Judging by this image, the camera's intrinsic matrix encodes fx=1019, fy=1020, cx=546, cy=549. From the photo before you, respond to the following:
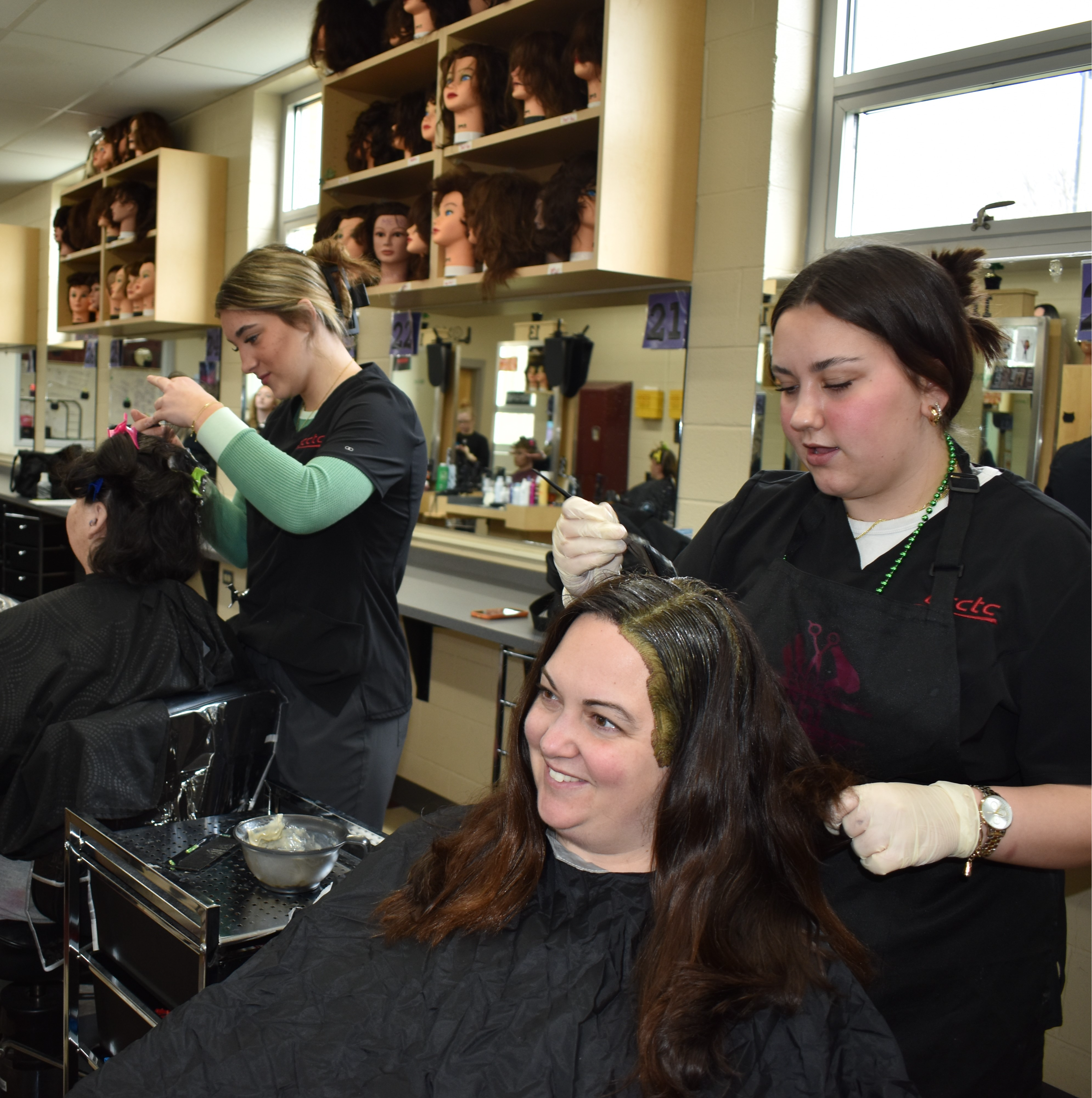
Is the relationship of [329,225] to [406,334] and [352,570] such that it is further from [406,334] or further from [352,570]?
[352,570]

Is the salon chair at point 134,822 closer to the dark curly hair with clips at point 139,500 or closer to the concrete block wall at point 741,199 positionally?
the dark curly hair with clips at point 139,500

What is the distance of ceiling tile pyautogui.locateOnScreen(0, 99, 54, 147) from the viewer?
5.39 m

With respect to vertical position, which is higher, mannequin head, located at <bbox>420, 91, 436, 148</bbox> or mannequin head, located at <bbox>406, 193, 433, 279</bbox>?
mannequin head, located at <bbox>420, 91, 436, 148</bbox>

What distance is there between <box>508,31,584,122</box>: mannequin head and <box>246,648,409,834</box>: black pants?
184 cm

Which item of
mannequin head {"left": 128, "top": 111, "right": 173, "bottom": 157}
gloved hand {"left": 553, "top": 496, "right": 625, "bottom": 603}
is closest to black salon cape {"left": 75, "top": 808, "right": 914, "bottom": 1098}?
gloved hand {"left": 553, "top": 496, "right": 625, "bottom": 603}

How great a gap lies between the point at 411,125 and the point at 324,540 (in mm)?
2139

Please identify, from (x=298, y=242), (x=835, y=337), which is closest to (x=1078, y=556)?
(x=835, y=337)

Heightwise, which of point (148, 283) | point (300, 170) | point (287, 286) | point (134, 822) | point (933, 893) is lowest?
point (134, 822)

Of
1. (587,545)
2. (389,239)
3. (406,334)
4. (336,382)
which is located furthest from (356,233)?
(587,545)

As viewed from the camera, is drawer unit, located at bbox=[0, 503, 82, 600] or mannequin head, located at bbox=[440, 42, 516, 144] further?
drawer unit, located at bbox=[0, 503, 82, 600]

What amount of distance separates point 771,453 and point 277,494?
Result: 1.49 m

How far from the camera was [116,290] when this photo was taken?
5.43 metres

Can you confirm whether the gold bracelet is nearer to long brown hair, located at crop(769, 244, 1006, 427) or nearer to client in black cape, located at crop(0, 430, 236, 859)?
client in black cape, located at crop(0, 430, 236, 859)

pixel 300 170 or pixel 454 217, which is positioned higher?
pixel 300 170
